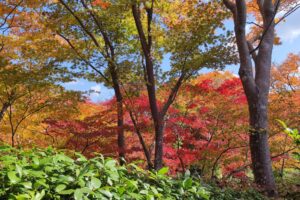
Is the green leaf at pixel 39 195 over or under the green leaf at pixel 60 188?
under

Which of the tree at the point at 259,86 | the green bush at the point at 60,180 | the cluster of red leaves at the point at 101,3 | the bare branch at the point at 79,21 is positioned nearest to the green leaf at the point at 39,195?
the green bush at the point at 60,180

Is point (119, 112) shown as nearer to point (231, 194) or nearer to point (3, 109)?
point (3, 109)

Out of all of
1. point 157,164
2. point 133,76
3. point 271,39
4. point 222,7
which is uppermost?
point 222,7

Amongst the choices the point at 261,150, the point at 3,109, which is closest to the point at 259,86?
the point at 261,150

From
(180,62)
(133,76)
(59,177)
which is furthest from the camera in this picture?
(133,76)

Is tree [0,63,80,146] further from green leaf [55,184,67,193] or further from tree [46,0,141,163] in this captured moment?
green leaf [55,184,67,193]

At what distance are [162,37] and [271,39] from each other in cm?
328

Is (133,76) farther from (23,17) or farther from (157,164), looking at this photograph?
(23,17)

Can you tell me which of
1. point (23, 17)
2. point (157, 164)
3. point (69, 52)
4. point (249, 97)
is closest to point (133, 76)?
point (69, 52)

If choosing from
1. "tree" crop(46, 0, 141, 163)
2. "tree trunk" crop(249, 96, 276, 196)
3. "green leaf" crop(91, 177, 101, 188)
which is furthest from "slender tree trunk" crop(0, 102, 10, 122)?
"green leaf" crop(91, 177, 101, 188)

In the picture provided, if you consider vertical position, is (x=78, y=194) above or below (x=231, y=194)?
above

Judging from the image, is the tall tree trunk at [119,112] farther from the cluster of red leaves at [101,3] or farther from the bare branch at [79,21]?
the cluster of red leaves at [101,3]

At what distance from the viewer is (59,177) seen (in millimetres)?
2301

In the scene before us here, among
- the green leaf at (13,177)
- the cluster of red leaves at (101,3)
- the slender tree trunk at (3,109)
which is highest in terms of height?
the cluster of red leaves at (101,3)
